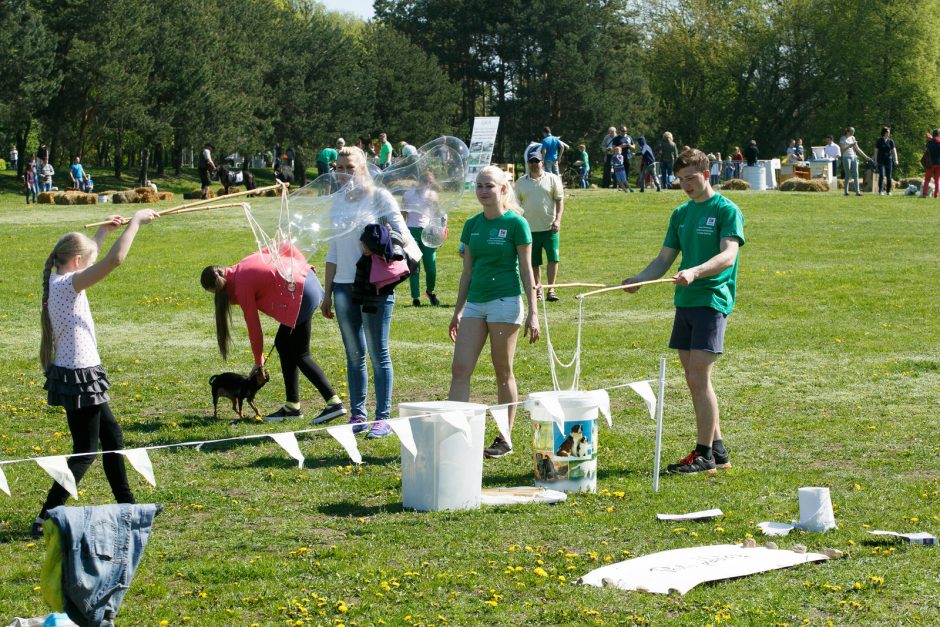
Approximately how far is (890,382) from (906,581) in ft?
19.1

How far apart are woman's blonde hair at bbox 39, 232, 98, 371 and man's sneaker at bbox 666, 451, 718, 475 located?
3.79 meters

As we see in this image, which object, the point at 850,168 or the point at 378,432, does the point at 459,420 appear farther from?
the point at 850,168

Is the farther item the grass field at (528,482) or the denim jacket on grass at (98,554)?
the grass field at (528,482)

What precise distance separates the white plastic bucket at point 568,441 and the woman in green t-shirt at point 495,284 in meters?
0.82

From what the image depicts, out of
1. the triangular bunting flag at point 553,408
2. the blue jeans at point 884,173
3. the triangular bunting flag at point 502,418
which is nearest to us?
the triangular bunting flag at point 553,408

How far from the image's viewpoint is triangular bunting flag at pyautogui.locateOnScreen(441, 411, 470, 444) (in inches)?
270

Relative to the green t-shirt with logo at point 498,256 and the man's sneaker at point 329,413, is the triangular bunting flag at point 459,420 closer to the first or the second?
the green t-shirt with logo at point 498,256

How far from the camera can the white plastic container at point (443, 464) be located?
6.88 m

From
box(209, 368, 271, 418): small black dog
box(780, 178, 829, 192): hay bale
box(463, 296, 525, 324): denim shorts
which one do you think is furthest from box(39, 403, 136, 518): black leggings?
box(780, 178, 829, 192): hay bale

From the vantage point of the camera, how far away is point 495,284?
317 inches

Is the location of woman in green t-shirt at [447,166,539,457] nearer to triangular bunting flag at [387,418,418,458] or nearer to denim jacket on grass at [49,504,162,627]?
triangular bunting flag at [387,418,418,458]

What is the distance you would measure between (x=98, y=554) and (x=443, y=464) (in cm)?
237

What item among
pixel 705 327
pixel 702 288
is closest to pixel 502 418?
pixel 705 327

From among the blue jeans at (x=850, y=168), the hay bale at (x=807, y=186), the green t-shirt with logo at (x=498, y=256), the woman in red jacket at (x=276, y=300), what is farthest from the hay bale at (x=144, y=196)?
the green t-shirt with logo at (x=498, y=256)
